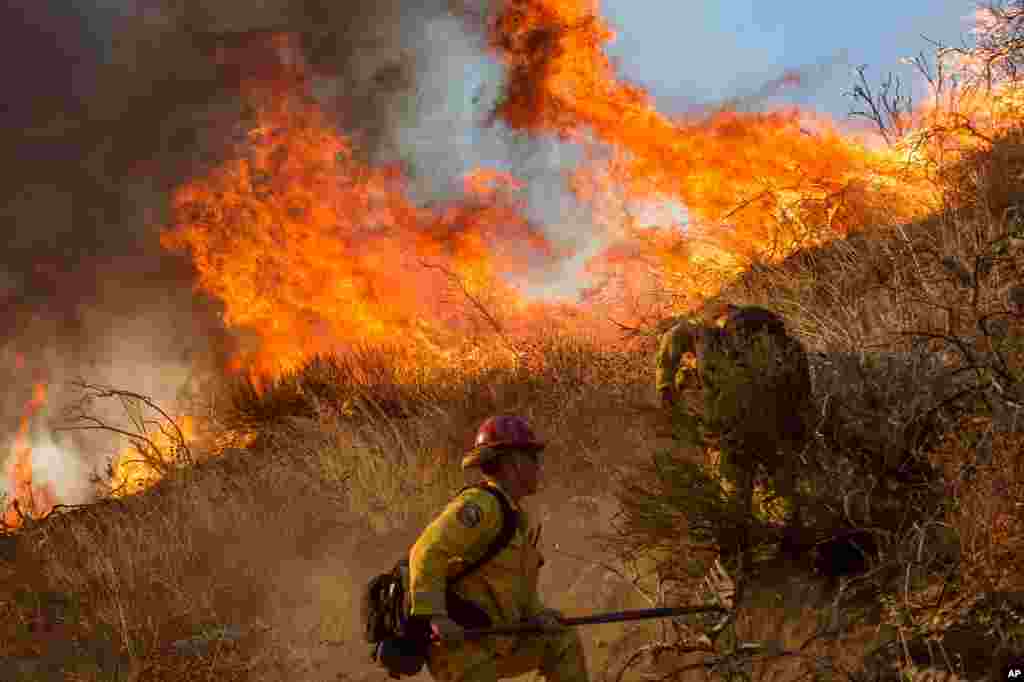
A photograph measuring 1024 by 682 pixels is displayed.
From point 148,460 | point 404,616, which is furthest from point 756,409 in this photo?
point 148,460

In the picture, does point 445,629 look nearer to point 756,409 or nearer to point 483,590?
point 483,590

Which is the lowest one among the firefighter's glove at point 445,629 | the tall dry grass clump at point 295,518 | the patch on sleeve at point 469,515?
the firefighter's glove at point 445,629

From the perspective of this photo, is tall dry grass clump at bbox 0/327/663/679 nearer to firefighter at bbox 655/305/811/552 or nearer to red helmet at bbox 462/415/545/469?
firefighter at bbox 655/305/811/552

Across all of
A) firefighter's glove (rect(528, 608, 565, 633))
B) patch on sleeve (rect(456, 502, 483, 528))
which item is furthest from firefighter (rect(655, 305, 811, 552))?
patch on sleeve (rect(456, 502, 483, 528))

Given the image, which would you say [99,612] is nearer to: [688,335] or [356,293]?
[688,335]

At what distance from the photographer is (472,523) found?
13.5 feet

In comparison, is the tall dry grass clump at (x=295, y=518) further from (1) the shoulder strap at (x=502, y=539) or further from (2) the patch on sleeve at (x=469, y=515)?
(2) the patch on sleeve at (x=469, y=515)

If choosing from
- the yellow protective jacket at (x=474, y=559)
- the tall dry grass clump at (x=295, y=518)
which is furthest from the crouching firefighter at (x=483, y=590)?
the tall dry grass clump at (x=295, y=518)

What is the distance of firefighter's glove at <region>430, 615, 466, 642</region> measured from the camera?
12.9ft

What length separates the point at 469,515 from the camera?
4129 mm

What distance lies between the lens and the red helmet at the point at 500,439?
4.39 m

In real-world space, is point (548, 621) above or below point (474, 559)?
below

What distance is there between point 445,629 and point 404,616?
28cm

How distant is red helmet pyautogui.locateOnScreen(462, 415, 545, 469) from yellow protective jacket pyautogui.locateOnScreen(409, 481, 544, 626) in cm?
13
